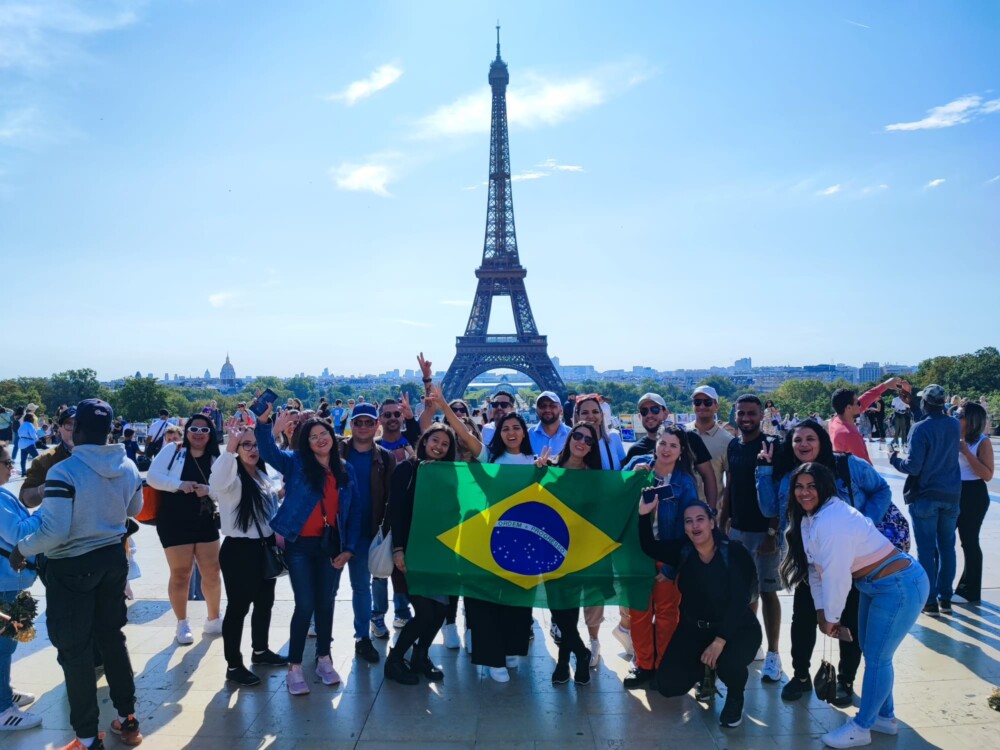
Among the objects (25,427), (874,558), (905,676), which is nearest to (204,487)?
(874,558)

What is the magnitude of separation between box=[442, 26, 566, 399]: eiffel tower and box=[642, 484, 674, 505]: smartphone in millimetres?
51614

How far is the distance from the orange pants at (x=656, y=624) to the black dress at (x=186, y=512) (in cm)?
340

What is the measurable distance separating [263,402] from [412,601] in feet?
5.96

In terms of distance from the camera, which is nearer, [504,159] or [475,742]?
[475,742]

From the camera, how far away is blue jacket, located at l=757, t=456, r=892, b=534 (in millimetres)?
4426

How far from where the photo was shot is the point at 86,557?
3.76 meters

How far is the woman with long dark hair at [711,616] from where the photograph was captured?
4219mm

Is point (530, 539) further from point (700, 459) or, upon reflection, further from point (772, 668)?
point (772, 668)

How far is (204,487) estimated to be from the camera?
203 inches

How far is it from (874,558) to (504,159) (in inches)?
2333

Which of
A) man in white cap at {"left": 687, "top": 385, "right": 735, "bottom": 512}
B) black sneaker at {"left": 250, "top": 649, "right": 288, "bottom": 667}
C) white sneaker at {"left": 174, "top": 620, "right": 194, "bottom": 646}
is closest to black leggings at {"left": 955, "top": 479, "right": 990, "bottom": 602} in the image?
man in white cap at {"left": 687, "top": 385, "right": 735, "bottom": 512}

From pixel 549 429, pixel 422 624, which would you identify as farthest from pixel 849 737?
pixel 549 429

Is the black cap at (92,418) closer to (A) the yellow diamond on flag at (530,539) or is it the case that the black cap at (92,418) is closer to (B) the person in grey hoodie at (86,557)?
(B) the person in grey hoodie at (86,557)

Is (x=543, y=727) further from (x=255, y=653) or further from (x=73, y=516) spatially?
(x=73, y=516)
